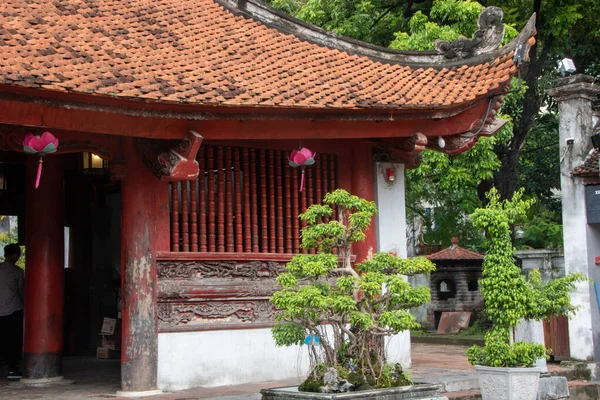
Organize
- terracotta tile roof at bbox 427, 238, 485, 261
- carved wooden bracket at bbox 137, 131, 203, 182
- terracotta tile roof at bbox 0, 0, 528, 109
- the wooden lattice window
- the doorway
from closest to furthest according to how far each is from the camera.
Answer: terracotta tile roof at bbox 0, 0, 528, 109
carved wooden bracket at bbox 137, 131, 203, 182
the wooden lattice window
the doorway
terracotta tile roof at bbox 427, 238, 485, 261

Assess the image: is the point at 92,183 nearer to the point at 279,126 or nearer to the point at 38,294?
the point at 38,294

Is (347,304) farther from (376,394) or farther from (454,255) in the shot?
(454,255)

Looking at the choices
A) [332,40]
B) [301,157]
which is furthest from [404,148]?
[332,40]

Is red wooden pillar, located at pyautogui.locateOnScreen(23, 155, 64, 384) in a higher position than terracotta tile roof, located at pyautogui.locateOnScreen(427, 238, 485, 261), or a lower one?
lower

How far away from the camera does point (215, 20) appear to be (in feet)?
38.2

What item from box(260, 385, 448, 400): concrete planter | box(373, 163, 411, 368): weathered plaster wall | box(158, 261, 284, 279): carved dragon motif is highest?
box(373, 163, 411, 368): weathered plaster wall

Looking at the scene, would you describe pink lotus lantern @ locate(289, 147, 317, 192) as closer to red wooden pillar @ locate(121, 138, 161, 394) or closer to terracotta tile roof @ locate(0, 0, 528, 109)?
terracotta tile roof @ locate(0, 0, 528, 109)

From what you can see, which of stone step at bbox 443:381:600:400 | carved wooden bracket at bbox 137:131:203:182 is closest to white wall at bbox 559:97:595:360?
stone step at bbox 443:381:600:400

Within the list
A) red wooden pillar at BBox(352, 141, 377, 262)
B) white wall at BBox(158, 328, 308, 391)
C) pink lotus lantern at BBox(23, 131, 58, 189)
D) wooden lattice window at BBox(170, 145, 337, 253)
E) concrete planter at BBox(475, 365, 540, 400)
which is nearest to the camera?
pink lotus lantern at BBox(23, 131, 58, 189)

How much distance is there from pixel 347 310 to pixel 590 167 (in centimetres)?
761

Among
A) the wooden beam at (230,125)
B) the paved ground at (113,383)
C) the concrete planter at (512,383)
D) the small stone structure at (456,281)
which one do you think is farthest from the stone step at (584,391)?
the small stone structure at (456,281)

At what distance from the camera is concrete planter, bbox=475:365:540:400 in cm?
885

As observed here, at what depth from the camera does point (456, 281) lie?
22.4m

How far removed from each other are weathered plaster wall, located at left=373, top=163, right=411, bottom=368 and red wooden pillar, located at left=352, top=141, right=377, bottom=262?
0.13 metres
